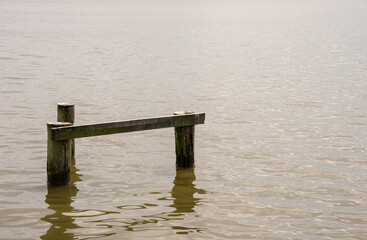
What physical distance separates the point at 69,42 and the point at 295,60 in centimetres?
1973

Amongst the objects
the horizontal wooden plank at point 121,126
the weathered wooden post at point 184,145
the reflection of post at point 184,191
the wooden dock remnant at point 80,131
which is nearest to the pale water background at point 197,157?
the reflection of post at point 184,191

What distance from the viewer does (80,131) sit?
12195mm

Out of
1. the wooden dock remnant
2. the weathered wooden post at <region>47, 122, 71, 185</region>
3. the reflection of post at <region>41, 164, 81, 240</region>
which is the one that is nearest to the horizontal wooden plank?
the wooden dock remnant

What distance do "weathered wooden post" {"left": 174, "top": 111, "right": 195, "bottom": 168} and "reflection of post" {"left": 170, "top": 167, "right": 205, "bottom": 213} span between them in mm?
147

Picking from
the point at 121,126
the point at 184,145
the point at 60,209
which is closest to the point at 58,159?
the point at 60,209

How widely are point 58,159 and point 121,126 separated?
4.09 ft

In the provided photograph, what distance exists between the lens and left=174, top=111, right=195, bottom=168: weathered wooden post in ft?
45.2

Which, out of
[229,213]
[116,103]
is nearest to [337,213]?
[229,213]

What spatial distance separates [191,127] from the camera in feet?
45.3

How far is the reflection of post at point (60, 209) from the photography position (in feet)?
34.7

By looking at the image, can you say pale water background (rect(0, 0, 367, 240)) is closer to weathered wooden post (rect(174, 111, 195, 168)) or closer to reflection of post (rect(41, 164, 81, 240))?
reflection of post (rect(41, 164, 81, 240))

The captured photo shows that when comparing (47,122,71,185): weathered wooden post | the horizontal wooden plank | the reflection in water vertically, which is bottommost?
the reflection in water

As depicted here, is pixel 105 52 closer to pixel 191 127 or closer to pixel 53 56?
pixel 53 56

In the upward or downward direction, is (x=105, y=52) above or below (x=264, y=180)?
above
